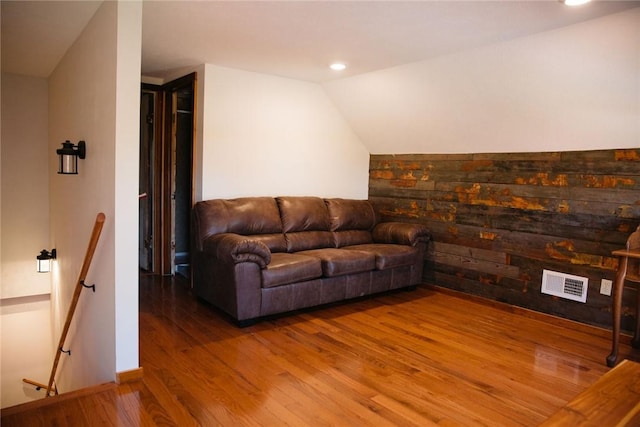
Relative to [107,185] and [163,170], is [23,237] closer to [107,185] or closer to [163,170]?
[163,170]

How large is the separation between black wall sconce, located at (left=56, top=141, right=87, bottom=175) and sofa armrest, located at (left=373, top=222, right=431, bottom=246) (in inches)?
120

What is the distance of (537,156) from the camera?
152 inches

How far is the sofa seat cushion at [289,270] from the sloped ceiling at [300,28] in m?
1.76

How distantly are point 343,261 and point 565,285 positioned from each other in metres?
1.92

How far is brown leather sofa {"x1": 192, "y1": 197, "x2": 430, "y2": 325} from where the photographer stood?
341 centimetres

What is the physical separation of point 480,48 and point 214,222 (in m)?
2.64

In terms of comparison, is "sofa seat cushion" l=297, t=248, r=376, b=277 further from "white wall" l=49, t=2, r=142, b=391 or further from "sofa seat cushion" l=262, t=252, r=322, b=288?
"white wall" l=49, t=2, r=142, b=391

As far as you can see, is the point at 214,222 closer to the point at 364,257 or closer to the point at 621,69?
the point at 364,257

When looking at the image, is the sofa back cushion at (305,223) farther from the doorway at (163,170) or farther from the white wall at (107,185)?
the white wall at (107,185)

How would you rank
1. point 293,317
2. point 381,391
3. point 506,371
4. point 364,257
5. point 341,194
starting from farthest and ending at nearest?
point 341,194 < point 364,257 < point 293,317 < point 506,371 < point 381,391

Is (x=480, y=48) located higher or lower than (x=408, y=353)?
higher

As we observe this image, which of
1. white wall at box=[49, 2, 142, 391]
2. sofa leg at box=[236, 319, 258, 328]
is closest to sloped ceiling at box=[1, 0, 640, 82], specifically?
white wall at box=[49, 2, 142, 391]

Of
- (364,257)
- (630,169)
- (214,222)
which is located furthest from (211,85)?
(630,169)

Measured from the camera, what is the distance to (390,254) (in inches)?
167
